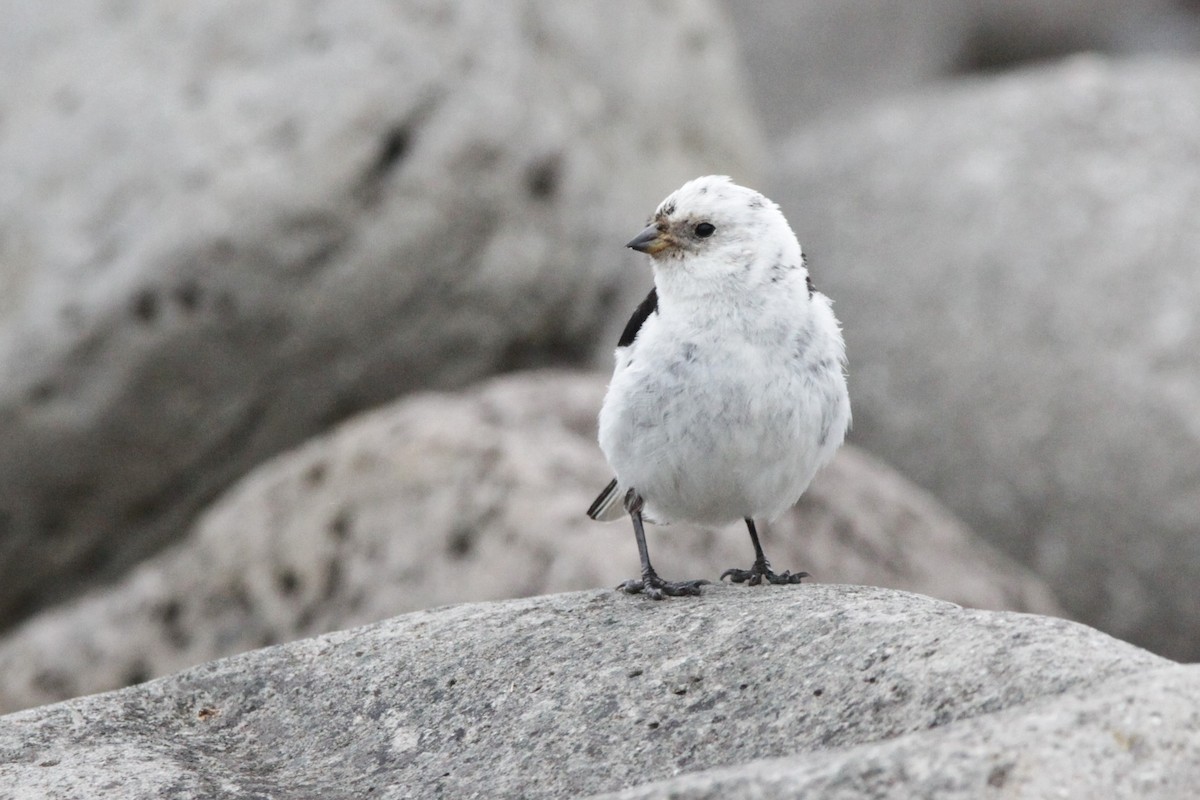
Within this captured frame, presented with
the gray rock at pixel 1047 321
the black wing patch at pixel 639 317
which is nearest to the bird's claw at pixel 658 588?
the black wing patch at pixel 639 317

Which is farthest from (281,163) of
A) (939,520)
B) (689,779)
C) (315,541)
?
(689,779)

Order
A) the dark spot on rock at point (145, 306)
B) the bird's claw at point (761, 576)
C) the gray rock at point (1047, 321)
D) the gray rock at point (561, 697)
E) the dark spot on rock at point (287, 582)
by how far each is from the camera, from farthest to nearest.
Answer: the gray rock at point (1047, 321) → the dark spot on rock at point (145, 306) → the dark spot on rock at point (287, 582) → the bird's claw at point (761, 576) → the gray rock at point (561, 697)

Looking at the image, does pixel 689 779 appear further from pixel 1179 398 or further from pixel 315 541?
pixel 1179 398

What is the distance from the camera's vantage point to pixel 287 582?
674cm

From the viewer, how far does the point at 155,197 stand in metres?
7.60

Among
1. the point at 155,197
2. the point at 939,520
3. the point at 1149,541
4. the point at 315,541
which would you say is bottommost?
the point at 1149,541

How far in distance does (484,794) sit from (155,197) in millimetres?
4739

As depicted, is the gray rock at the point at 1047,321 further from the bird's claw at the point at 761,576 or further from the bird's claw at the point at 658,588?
the bird's claw at the point at 658,588

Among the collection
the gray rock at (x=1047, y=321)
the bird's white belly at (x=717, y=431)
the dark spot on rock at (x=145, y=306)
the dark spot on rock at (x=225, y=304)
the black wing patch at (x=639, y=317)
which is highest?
the dark spot on rock at (x=145, y=306)

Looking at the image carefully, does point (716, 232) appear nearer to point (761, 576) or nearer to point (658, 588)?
point (658, 588)

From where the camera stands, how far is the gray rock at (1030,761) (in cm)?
286

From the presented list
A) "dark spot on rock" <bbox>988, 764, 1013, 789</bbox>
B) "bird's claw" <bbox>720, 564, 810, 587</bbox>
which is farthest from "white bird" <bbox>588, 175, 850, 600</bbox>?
"dark spot on rock" <bbox>988, 764, 1013, 789</bbox>

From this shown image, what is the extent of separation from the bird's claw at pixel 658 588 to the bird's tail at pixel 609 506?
1.77 feet

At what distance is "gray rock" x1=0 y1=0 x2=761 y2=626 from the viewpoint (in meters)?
7.50
